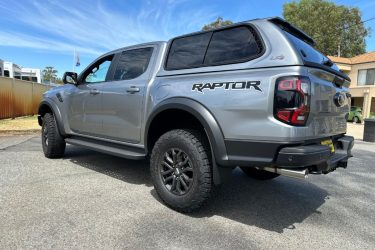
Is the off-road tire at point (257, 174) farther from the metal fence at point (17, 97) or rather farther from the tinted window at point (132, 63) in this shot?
the metal fence at point (17, 97)

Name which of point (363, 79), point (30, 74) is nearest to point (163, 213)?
point (30, 74)

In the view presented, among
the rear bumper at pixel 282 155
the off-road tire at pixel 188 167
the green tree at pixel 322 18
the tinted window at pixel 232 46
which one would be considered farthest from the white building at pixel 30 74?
the green tree at pixel 322 18

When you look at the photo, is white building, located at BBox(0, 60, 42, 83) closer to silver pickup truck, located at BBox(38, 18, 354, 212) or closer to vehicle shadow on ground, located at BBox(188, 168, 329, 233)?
silver pickup truck, located at BBox(38, 18, 354, 212)

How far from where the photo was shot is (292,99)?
2654mm

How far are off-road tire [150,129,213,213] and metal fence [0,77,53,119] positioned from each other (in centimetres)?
1068

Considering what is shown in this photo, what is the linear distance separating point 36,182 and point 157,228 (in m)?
2.20

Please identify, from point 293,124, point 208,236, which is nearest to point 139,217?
point 208,236

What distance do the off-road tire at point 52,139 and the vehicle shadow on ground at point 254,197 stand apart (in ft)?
1.04

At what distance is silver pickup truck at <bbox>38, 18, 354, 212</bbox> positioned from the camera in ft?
8.87

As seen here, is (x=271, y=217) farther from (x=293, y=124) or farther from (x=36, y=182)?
(x=36, y=182)

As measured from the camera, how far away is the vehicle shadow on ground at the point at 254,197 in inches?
133

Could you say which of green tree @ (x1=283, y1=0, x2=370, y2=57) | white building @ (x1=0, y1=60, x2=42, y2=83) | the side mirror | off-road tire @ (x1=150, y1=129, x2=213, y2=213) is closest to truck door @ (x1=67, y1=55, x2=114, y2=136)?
the side mirror

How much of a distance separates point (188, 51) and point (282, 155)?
1705 mm

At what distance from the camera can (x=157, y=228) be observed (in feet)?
9.89
